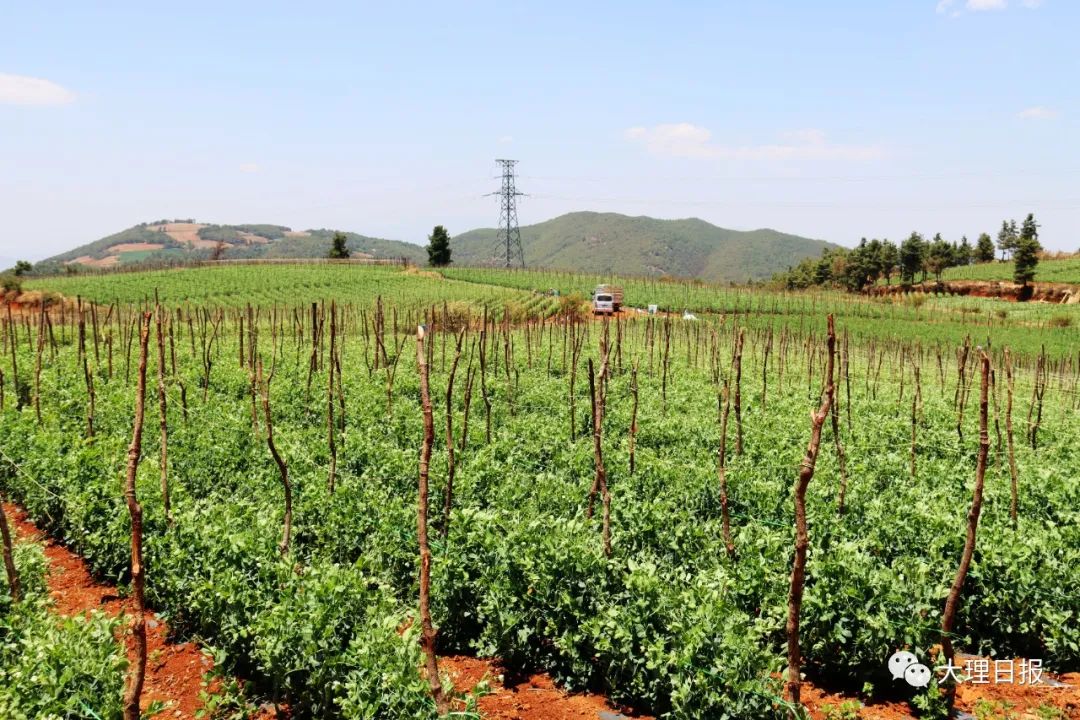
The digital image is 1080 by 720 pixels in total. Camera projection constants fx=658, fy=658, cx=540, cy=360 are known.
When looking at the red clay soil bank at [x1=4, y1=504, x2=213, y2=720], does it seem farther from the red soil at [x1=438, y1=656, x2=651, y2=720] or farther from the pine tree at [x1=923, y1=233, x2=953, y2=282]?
the pine tree at [x1=923, y1=233, x2=953, y2=282]

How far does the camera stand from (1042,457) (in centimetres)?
1090

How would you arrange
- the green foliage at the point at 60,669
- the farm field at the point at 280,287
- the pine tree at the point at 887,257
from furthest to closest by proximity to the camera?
1. the pine tree at the point at 887,257
2. the farm field at the point at 280,287
3. the green foliage at the point at 60,669

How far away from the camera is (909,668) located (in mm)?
5059

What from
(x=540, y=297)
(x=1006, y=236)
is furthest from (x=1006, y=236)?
(x=540, y=297)

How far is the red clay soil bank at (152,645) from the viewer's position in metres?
5.36

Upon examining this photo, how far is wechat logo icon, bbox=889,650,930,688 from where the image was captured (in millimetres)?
5020

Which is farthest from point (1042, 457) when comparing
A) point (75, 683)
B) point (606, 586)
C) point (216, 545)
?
point (75, 683)

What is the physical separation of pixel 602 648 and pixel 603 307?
139 feet

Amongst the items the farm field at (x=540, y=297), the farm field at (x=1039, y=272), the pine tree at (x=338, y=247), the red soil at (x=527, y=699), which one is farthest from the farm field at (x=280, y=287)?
the farm field at (x=1039, y=272)

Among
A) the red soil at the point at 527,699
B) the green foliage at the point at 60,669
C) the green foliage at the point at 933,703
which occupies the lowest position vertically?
the red soil at the point at 527,699

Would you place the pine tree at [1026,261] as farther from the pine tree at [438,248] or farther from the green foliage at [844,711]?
the green foliage at [844,711]

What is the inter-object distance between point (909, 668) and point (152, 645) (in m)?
6.59

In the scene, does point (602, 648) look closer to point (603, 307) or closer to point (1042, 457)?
point (1042, 457)

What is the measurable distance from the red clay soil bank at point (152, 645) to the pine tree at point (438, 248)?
7228 cm
